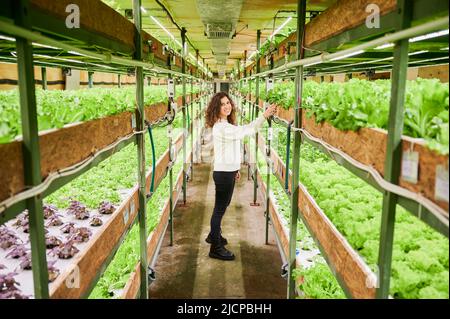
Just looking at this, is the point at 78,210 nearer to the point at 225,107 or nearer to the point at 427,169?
the point at 225,107

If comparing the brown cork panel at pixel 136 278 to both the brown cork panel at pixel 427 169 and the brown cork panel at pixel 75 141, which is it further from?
the brown cork panel at pixel 427 169

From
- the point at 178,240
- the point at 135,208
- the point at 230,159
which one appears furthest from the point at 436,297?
the point at 178,240

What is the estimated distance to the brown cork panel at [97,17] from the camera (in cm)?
189

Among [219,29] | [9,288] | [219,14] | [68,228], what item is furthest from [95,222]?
[219,29]

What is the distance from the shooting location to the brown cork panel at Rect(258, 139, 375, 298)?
2.04m

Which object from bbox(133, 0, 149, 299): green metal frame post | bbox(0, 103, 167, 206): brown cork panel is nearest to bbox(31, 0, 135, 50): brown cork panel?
bbox(133, 0, 149, 299): green metal frame post

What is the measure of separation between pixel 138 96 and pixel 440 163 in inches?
113

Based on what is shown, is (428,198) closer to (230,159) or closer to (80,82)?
(230,159)

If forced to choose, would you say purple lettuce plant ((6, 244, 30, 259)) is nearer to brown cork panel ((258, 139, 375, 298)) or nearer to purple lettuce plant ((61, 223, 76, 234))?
purple lettuce plant ((61, 223, 76, 234))

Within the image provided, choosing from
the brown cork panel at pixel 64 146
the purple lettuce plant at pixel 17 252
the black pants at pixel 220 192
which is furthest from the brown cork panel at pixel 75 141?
the black pants at pixel 220 192

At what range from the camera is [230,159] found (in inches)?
212

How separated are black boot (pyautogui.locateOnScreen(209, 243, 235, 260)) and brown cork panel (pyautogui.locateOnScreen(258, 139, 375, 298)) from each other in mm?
2477

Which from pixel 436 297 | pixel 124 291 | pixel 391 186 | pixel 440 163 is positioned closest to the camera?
pixel 440 163

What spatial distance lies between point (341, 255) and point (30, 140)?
5.94ft
